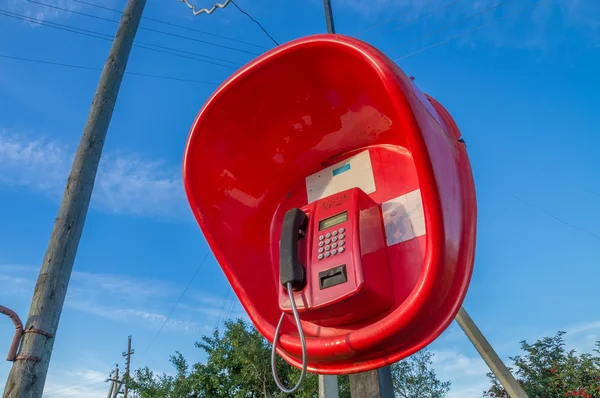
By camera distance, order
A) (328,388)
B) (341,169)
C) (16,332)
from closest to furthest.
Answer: (341,169) → (16,332) → (328,388)

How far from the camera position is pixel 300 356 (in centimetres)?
135

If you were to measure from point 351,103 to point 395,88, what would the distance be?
357 millimetres

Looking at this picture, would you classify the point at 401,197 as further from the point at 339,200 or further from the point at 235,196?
the point at 235,196

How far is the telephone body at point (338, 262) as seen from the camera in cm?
117

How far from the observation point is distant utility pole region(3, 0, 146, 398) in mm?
1932

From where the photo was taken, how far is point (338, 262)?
1.21 m

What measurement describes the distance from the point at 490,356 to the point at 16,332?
2.61 metres

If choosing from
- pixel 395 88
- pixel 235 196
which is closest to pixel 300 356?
pixel 235 196

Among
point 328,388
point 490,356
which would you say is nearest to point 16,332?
point 328,388

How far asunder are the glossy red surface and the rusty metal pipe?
1052 millimetres

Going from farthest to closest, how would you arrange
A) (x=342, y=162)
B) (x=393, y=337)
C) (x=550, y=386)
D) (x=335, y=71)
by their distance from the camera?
(x=550, y=386)
(x=342, y=162)
(x=335, y=71)
(x=393, y=337)

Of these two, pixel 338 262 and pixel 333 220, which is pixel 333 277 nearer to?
pixel 338 262

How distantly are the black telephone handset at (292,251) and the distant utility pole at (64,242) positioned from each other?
4.52ft

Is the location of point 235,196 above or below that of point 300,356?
above
